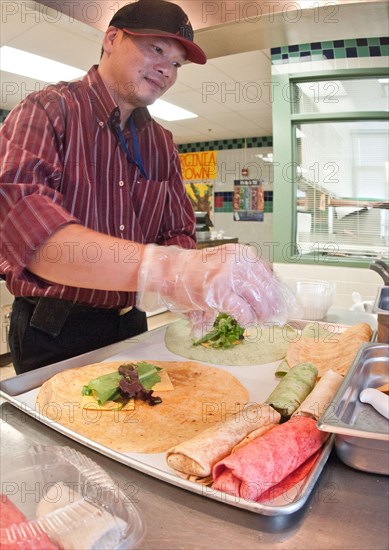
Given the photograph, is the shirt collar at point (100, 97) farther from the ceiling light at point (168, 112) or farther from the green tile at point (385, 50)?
the ceiling light at point (168, 112)

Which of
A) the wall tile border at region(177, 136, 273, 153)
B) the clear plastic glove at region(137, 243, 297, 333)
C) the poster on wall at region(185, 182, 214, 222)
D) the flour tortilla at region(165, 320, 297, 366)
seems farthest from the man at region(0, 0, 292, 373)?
the poster on wall at region(185, 182, 214, 222)

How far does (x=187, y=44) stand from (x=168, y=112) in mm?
5315

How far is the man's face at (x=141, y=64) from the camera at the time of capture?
130 cm

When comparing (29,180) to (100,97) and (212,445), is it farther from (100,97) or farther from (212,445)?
(212,445)

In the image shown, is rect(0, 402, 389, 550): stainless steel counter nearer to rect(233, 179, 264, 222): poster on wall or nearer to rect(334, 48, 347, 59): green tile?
rect(334, 48, 347, 59): green tile

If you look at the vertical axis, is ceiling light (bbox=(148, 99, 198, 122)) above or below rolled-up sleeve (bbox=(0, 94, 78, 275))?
above

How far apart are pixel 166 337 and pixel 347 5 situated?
1245 millimetres

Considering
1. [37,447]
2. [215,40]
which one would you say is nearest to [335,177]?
[215,40]

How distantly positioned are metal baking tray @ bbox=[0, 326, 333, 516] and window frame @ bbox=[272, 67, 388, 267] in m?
2.44

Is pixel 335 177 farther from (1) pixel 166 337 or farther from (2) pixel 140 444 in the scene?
(2) pixel 140 444

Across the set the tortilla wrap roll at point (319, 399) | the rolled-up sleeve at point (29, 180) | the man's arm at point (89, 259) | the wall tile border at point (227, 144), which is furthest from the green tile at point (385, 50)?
the wall tile border at point (227, 144)

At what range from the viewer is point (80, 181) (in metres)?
1.38

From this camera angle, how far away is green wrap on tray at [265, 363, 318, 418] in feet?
3.38

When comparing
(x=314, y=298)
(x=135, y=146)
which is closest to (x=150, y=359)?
(x=135, y=146)
